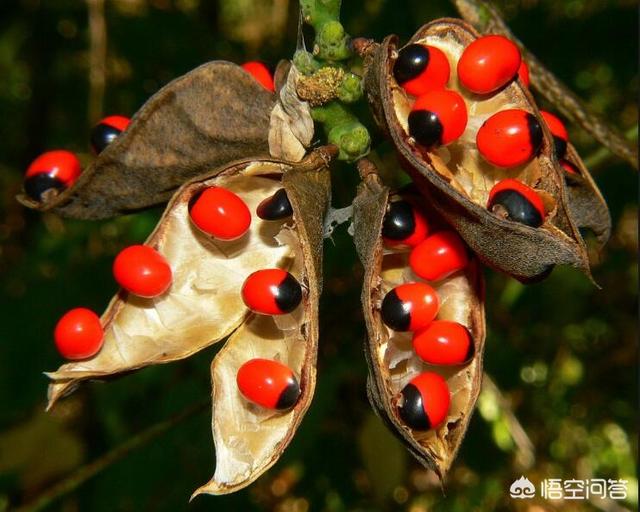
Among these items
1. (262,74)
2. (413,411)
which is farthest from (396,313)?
(262,74)

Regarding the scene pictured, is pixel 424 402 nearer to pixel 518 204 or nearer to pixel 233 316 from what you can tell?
pixel 518 204

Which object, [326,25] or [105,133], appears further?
[105,133]

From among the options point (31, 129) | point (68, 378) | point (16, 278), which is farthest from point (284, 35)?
point (68, 378)

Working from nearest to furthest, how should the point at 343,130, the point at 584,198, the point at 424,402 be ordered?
the point at 424,402, the point at 343,130, the point at 584,198

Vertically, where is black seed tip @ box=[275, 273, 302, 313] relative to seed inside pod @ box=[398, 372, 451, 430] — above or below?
above

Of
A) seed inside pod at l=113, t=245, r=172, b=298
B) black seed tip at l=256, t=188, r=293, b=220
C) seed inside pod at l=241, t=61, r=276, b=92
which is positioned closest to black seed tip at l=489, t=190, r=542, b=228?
black seed tip at l=256, t=188, r=293, b=220

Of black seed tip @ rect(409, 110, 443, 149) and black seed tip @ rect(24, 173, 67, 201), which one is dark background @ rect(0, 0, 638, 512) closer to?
black seed tip @ rect(24, 173, 67, 201)

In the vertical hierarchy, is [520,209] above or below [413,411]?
above
